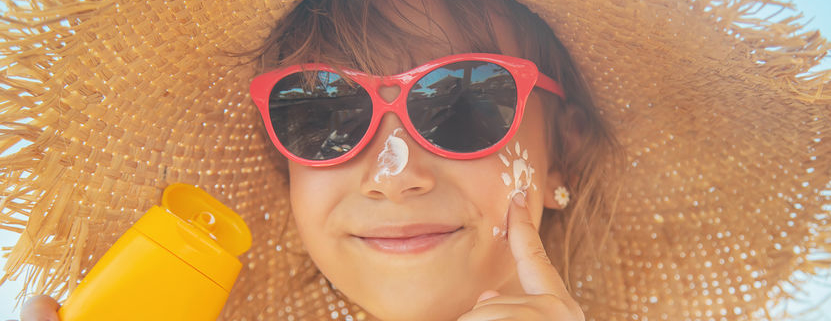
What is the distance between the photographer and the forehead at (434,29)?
1.10 m

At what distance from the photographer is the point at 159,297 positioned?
960 mm

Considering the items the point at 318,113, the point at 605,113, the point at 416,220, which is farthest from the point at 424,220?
the point at 605,113

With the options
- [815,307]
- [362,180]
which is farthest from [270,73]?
[815,307]

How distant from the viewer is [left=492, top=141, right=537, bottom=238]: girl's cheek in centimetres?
110

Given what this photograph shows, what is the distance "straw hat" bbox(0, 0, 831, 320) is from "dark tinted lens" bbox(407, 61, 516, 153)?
0.21m

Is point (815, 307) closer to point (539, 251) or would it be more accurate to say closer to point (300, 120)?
point (539, 251)

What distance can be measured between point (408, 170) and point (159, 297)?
439 millimetres

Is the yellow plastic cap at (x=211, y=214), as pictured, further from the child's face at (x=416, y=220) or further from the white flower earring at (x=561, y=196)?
the white flower earring at (x=561, y=196)

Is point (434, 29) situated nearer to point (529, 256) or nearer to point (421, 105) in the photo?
point (421, 105)

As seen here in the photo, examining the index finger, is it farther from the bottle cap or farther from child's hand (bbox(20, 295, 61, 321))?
child's hand (bbox(20, 295, 61, 321))

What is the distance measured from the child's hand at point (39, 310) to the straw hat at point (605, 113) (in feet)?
0.12

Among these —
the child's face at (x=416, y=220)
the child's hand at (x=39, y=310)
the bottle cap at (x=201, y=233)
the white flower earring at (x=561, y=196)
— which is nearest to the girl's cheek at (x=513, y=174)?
the child's face at (x=416, y=220)

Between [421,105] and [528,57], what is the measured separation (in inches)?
12.0

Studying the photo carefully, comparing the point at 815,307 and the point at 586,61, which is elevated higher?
the point at 586,61
